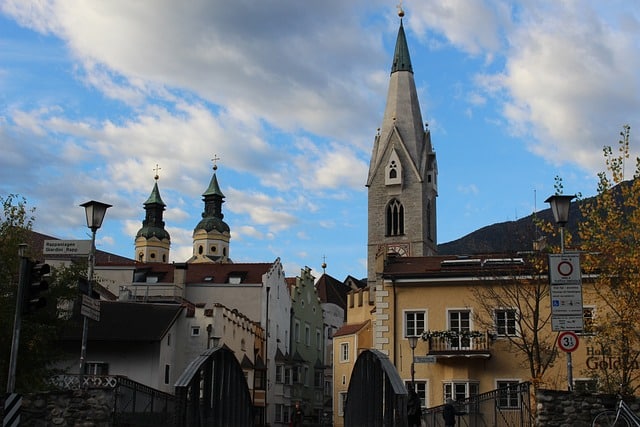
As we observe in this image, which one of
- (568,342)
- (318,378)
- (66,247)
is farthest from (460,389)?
(318,378)

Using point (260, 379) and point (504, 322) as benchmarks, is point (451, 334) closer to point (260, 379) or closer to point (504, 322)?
point (504, 322)

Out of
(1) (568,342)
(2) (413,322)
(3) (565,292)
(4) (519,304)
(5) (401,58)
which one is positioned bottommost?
(1) (568,342)

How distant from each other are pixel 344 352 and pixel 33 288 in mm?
44588

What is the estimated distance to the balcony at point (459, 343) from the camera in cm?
3922

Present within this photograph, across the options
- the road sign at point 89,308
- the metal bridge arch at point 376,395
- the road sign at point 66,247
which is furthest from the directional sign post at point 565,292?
the road sign at point 66,247

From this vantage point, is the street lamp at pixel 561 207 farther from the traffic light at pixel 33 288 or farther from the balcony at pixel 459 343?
the balcony at pixel 459 343

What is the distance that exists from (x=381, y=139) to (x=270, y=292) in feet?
135

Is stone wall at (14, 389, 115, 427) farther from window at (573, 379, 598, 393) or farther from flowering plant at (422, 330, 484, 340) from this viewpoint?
flowering plant at (422, 330, 484, 340)

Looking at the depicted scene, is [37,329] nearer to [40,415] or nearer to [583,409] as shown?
[40,415]

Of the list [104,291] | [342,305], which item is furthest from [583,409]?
[342,305]

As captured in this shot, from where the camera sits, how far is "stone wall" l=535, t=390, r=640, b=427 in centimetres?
1823

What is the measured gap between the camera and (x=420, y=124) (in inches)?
4122

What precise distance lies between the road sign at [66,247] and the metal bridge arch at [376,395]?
806cm

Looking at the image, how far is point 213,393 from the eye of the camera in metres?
23.4
